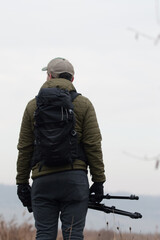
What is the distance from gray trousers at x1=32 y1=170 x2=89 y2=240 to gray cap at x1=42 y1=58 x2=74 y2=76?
99cm

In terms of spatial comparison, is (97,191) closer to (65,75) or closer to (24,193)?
(24,193)

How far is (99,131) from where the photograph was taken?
5.10 m

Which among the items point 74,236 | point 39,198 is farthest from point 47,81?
point 74,236

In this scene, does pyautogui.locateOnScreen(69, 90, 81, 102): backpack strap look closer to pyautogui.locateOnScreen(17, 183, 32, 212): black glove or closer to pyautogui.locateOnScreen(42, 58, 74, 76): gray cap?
pyautogui.locateOnScreen(42, 58, 74, 76): gray cap

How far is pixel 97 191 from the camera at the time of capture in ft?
17.1

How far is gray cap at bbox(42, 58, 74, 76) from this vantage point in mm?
5160

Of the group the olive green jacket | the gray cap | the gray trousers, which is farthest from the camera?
the gray cap

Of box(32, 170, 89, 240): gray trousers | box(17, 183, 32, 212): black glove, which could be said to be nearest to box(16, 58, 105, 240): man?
box(32, 170, 89, 240): gray trousers

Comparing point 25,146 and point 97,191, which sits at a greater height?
point 25,146

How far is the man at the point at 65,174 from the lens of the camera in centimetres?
484

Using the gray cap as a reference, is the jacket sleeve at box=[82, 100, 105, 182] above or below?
below

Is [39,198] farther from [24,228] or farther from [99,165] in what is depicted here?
[24,228]

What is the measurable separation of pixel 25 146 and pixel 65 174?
0.59m

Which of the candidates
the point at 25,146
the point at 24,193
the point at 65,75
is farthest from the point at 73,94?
the point at 24,193
